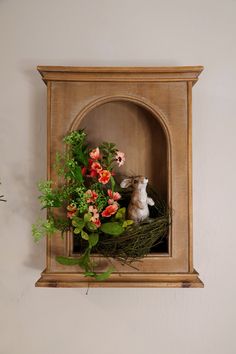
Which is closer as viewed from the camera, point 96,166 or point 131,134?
point 96,166

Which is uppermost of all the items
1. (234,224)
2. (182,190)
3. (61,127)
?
(61,127)

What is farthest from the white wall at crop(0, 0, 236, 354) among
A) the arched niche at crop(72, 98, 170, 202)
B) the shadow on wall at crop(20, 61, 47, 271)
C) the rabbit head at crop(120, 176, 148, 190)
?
the rabbit head at crop(120, 176, 148, 190)

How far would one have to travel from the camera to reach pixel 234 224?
1.15m

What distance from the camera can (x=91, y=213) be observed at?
0.93 metres

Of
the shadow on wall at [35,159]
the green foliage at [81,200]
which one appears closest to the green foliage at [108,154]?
the green foliage at [81,200]

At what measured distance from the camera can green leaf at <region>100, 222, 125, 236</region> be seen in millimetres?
921

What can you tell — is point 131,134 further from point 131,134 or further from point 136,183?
point 136,183

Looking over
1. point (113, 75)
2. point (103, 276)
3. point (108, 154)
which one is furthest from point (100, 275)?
point (113, 75)

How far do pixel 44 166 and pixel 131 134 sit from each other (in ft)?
1.09

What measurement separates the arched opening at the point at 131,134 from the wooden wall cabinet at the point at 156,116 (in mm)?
128

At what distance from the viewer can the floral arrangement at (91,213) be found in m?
0.93
